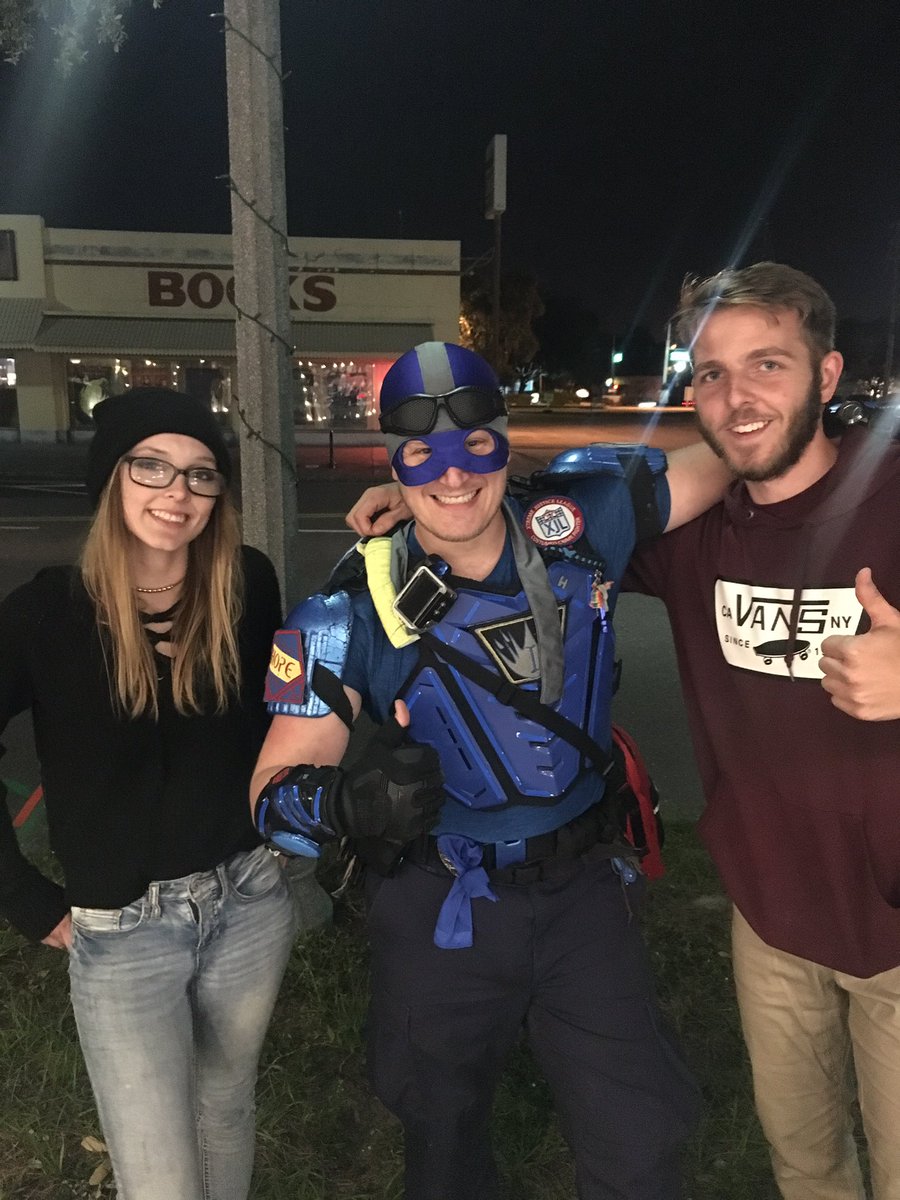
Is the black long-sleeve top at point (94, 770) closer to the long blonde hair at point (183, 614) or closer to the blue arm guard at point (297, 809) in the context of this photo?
the long blonde hair at point (183, 614)

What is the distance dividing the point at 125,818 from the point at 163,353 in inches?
979

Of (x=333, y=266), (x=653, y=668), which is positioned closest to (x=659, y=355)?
(x=333, y=266)

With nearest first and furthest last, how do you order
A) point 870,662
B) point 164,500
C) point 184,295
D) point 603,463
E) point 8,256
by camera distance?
point 870,662 < point 164,500 < point 603,463 < point 8,256 < point 184,295

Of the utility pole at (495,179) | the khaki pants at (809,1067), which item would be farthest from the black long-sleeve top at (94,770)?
the utility pole at (495,179)

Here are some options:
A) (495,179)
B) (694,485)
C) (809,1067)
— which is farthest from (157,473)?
(495,179)

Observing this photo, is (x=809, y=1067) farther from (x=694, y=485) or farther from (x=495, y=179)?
(x=495, y=179)

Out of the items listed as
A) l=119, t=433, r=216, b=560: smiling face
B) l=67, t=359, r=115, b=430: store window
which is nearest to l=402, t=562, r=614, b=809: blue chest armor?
l=119, t=433, r=216, b=560: smiling face

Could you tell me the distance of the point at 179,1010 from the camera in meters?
1.90

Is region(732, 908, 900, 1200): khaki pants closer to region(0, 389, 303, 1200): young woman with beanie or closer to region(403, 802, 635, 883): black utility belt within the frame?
region(403, 802, 635, 883): black utility belt

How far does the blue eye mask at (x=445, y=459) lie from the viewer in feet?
7.00

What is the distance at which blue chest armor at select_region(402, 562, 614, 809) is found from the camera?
6.82 feet

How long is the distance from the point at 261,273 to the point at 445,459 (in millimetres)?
1313

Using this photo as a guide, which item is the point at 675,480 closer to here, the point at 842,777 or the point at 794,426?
the point at 794,426

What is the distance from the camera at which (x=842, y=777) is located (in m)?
1.92
